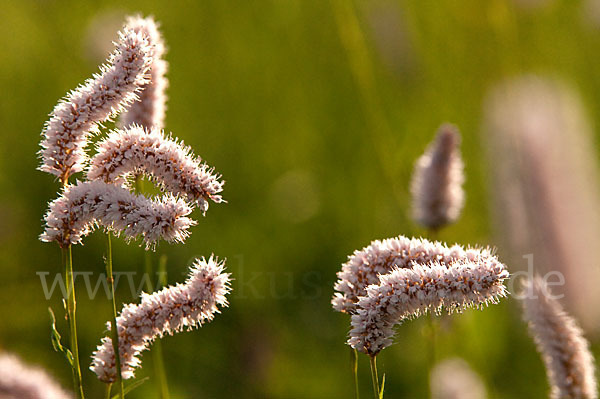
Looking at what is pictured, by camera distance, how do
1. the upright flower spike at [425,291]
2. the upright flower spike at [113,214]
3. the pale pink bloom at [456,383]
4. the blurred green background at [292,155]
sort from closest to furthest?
the upright flower spike at [425,291] < the upright flower spike at [113,214] < the pale pink bloom at [456,383] < the blurred green background at [292,155]

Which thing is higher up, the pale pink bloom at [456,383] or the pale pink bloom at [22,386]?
the pale pink bloom at [456,383]

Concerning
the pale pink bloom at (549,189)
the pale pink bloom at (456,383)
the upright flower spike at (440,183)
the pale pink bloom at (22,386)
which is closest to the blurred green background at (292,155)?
the pale pink bloom at (456,383)

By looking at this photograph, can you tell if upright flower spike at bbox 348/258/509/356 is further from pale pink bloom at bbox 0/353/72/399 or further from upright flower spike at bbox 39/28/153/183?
pale pink bloom at bbox 0/353/72/399

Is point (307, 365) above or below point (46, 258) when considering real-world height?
below

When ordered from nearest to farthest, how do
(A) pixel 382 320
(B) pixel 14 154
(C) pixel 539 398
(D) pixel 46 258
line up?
(A) pixel 382 320, (C) pixel 539 398, (D) pixel 46 258, (B) pixel 14 154

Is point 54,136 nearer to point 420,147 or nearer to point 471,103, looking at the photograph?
point 420,147

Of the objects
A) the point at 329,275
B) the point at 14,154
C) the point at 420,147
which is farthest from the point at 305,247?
the point at 14,154

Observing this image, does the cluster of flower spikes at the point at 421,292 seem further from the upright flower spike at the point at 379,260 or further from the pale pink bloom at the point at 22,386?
the pale pink bloom at the point at 22,386
